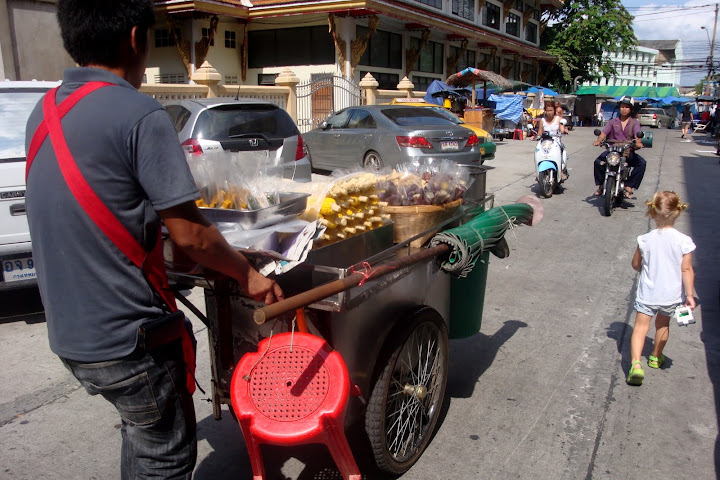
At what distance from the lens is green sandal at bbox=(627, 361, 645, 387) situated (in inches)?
155

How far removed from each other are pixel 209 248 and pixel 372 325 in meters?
1.07

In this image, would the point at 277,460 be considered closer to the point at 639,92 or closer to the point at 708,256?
the point at 708,256

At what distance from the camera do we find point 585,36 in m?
38.3

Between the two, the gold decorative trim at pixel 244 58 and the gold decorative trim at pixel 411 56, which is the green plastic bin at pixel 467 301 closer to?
the gold decorative trim at pixel 244 58

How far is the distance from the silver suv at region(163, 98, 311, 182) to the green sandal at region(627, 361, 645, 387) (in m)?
5.04

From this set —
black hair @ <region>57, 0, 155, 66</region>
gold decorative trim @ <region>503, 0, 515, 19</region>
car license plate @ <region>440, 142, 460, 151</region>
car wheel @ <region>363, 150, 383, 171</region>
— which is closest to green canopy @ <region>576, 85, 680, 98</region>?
gold decorative trim @ <region>503, 0, 515, 19</region>

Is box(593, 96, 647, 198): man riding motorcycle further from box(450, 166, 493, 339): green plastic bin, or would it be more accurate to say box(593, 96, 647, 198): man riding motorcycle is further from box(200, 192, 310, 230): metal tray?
box(200, 192, 310, 230): metal tray

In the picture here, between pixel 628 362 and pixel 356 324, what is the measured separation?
106 inches

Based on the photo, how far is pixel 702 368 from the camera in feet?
13.9

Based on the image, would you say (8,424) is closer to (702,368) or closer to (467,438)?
(467,438)

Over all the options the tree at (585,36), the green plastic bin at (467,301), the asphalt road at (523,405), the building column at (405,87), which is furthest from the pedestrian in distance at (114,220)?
the tree at (585,36)

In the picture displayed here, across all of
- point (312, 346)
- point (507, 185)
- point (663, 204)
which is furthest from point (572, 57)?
point (312, 346)

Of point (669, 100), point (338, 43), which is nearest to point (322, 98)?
point (338, 43)

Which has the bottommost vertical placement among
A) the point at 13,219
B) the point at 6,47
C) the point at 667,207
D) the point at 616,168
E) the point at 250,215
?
the point at 616,168
